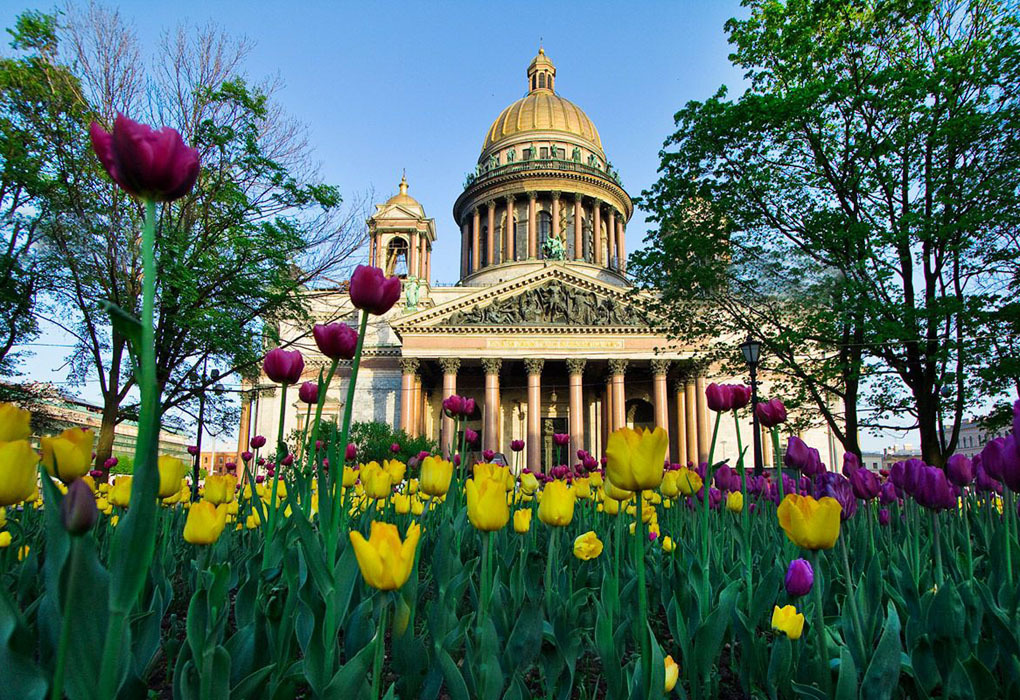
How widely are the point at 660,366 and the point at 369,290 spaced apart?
102ft

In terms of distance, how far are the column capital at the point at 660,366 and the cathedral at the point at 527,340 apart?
3.4 inches

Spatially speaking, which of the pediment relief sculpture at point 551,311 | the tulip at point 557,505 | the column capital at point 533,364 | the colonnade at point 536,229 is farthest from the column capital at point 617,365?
the tulip at point 557,505

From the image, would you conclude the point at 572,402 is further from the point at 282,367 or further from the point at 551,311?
the point at 282,367

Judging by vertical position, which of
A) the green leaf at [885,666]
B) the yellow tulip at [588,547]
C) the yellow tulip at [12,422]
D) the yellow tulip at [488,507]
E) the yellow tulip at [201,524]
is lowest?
the green leaf at [885,666]

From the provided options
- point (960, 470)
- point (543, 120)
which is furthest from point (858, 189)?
point (543, 120)

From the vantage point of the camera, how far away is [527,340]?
32.4 metres

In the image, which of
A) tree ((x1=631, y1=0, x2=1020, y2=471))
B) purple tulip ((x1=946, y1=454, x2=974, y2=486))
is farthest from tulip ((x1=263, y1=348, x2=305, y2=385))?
tree ((x1=631, y1=0, x2=1020, y2=471))

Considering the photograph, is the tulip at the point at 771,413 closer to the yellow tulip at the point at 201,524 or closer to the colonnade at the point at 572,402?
the yellow tulip at the point at 201,524

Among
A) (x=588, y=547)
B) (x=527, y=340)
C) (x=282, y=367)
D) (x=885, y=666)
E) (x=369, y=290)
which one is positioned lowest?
(x=885, y=666)

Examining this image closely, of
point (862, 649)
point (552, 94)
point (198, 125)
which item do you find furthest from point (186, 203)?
point (552, 94)

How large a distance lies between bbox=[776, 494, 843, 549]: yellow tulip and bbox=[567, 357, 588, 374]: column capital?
30.4 metres

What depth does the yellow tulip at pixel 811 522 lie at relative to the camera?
5.23ft

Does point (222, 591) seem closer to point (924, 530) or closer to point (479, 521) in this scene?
point (479, 521)

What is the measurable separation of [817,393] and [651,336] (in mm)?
17553
